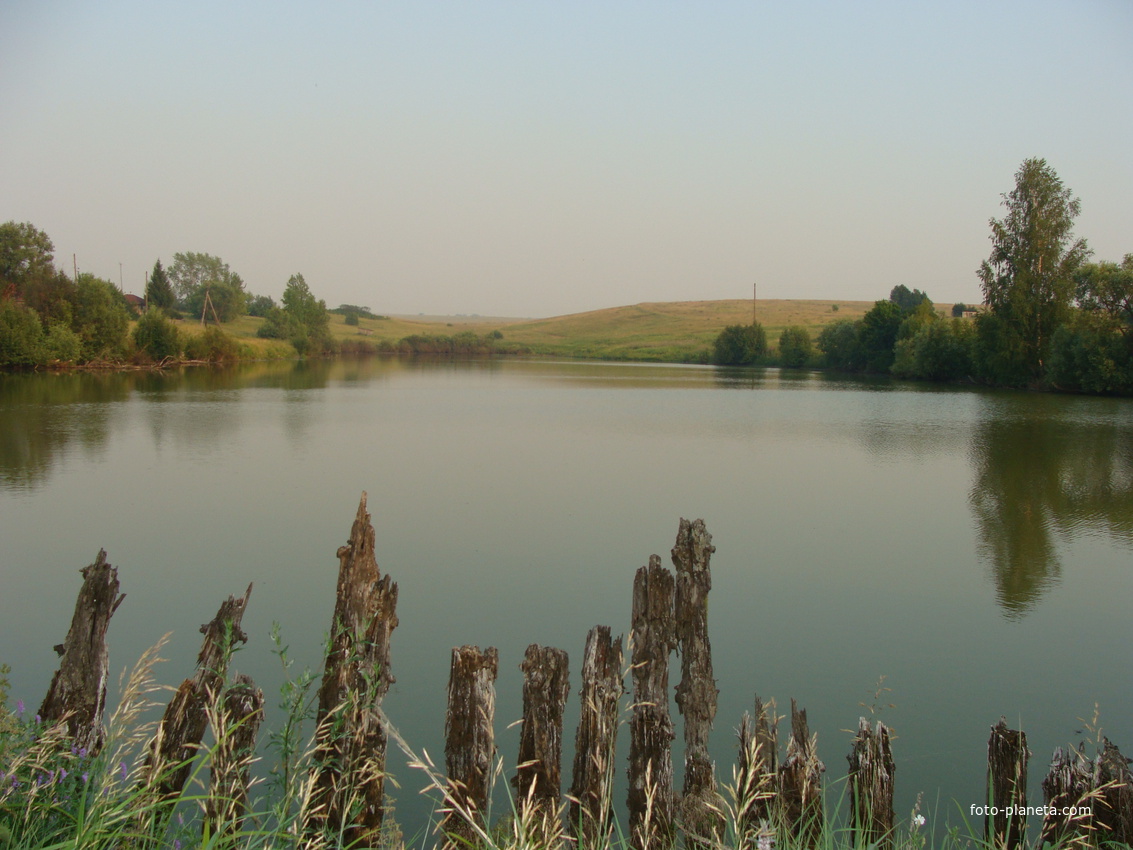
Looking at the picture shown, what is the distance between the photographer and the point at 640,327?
382ft

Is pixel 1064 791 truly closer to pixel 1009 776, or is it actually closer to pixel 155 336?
pixel 1009 776

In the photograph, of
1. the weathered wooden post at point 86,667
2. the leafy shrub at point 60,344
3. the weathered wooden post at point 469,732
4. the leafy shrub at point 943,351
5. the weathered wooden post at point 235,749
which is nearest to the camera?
the weathered wooden post at point 235,749

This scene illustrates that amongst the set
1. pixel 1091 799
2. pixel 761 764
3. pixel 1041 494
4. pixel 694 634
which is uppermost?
pixel 694 634

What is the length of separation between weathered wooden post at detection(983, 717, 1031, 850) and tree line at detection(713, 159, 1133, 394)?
36.8m

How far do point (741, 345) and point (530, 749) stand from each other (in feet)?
257

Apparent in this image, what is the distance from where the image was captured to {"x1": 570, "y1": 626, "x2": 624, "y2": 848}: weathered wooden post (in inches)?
115

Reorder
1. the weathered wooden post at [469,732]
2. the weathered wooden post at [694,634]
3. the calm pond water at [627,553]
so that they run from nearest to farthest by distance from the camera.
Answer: the weathered wooden post at [469,732] → the weathered wooden post at [694,634] → the calm pond water at [627,553]

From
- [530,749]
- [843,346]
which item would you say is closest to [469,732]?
[530,749]

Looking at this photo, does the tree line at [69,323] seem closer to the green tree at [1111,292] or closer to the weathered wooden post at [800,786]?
the weathered wooden post at [800,786]

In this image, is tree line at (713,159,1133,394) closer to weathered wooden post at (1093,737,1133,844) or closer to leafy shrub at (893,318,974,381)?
leafy shrub at (893,318,974,381)

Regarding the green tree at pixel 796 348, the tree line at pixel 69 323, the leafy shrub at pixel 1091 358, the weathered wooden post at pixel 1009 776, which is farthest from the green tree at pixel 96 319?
the green tree at pixel 796 348

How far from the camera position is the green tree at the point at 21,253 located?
48.8 meters

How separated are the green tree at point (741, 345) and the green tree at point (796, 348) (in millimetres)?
4770

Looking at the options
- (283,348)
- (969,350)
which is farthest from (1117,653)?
(283,348)
